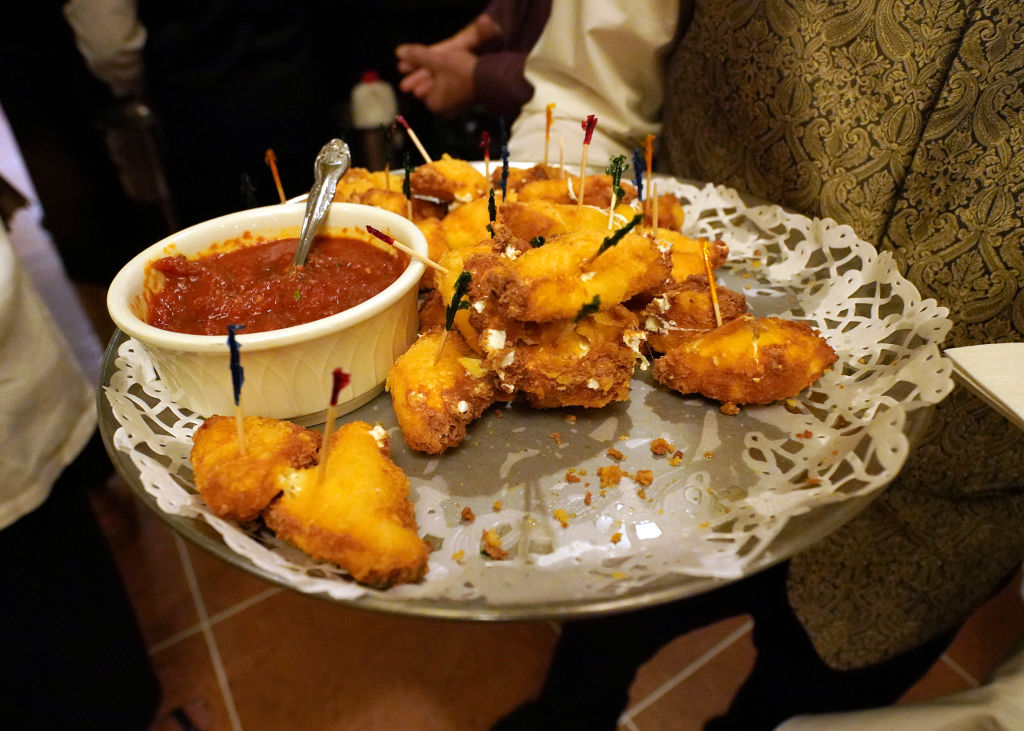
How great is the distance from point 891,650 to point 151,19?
504 cm

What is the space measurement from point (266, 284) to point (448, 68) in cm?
249

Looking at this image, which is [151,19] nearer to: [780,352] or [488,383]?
[488,383]

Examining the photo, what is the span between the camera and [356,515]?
1297mm

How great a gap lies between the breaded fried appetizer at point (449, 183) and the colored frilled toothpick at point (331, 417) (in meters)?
1.10

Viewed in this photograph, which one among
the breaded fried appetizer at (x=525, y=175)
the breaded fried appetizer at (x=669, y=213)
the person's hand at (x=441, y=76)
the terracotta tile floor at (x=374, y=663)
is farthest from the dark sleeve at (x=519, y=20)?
the terracotta tile floor at (x=374, y=663)

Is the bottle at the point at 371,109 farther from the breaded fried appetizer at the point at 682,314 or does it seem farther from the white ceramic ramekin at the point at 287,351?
the breaded fried appetizer at the point at 682,314

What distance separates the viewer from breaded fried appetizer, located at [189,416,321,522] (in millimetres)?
1318

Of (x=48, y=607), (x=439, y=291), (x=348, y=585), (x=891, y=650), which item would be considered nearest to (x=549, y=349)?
(x=439, y=291)

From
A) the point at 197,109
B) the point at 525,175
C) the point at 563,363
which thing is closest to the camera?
the point at 563,363

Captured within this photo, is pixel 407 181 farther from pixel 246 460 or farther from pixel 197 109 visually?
pixel 197 109

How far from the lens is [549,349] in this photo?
1598mm

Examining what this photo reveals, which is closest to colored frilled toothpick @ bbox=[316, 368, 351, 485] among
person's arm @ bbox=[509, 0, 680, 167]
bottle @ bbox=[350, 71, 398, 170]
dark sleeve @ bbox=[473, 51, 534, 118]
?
person's arm @ bbox=[509, 0, 680, 167]

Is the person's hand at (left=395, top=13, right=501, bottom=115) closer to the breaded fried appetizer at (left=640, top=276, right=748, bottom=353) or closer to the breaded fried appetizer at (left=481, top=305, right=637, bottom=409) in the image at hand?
the breaded fried appetizer at (left=640, top=276, right=748, bottom=353)

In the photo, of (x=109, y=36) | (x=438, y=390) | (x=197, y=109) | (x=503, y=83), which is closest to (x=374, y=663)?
(x=438, y=390)
